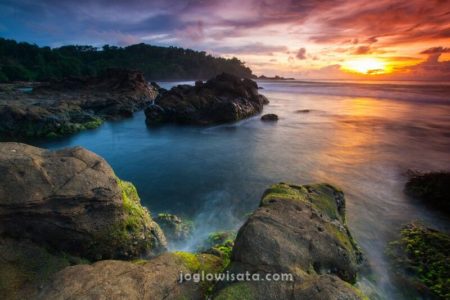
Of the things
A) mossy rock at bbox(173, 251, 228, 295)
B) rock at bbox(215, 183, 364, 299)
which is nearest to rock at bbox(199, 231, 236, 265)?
mossy rock at bbox(173, 251, 228, 295)

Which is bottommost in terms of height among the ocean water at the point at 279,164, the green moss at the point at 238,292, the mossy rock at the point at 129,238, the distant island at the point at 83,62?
the ocean water at the point at 279,164

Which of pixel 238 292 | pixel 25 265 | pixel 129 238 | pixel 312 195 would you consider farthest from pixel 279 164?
pixel 25 265

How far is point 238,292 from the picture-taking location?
17.4ft

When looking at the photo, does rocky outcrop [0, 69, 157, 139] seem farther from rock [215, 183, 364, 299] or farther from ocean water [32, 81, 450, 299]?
rock [215, 183, 364, 299]

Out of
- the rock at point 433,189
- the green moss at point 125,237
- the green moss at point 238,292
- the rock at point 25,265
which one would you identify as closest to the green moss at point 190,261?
the green moss at point 238,292

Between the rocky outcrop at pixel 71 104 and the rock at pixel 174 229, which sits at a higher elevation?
the rocky outcrop at pixel 71 104

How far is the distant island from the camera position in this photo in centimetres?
10388

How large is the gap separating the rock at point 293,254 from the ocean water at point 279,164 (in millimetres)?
3119

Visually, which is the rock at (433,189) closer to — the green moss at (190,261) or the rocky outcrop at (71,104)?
the green moss at (190,261)

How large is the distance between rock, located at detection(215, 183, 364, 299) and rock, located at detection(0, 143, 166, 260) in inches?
154

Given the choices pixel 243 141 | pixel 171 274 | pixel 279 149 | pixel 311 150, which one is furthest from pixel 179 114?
pixel 171 274

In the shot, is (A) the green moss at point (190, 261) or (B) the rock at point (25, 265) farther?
(A) the green moss at point (190, 261)

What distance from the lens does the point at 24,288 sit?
6.03 meters

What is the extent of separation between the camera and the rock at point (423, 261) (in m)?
8.73
